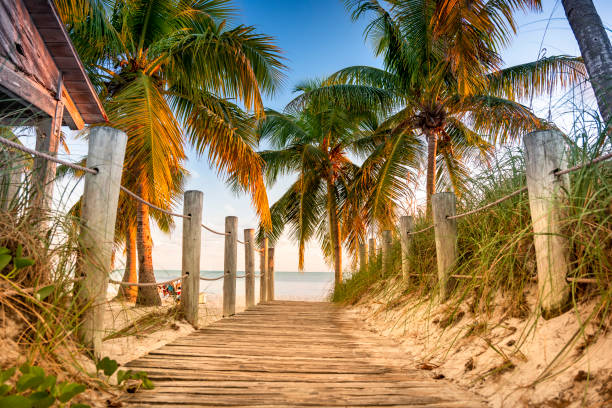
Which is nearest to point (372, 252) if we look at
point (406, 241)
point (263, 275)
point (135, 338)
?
point (406, 241)

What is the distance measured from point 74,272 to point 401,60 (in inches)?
323

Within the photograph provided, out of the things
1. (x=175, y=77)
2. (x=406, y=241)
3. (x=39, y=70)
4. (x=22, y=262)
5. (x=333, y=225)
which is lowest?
(x=22, y=262)

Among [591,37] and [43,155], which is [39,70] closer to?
[43,155]

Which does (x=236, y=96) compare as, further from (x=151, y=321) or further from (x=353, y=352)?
(x=353, y=352)

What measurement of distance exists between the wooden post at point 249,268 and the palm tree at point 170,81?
105 cm

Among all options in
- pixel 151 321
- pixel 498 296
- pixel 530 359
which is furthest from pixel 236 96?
pixel 530 359

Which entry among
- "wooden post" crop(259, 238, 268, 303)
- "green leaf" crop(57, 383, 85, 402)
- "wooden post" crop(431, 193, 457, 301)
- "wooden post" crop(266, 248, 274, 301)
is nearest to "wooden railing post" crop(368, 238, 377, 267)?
"wooden post" crop(259, 238, 268, 303)

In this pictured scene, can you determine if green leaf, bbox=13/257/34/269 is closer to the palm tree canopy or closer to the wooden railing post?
the palm tree canopy

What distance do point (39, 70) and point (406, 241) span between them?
3988mm

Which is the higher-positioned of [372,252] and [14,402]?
[372,252]

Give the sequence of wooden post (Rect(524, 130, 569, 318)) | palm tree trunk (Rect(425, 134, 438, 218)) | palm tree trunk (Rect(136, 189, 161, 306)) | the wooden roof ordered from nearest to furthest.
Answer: wooden post (Rect(524, 130, 569, 318))
the wooden roof
palm tree trunk (Rect(136, 189, 161, 306))
palm tree trunk (Rect(425, 134, 438, 218))

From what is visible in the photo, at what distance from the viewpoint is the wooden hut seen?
2.94 metres

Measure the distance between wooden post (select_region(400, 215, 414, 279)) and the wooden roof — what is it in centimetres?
387

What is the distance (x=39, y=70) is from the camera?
3.39m
